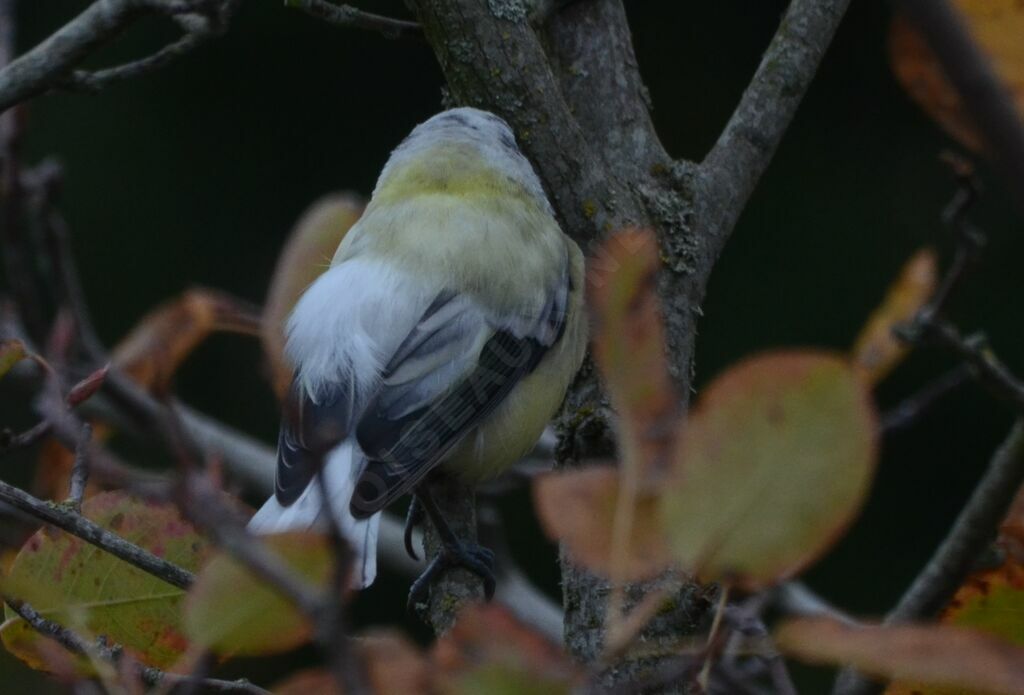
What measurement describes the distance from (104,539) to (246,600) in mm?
396

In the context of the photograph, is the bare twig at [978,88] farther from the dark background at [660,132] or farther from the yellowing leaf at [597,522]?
the dark background at [660,132]

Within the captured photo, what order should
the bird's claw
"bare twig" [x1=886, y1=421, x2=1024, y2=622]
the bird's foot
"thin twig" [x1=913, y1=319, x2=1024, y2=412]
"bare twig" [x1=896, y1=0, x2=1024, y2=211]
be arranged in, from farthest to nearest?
the bird's claw
the bird's foot
"thin twig" [x1=913, y1=319, x2=1024, y2=412]
"bare twig" [x1=886, y1=421, x2=1024, y2=622]
"bare twig" [x1=896, y1=0, x2=1024, y2=211]

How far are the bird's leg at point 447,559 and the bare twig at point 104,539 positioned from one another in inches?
18.5

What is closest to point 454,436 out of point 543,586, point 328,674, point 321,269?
point 321,269

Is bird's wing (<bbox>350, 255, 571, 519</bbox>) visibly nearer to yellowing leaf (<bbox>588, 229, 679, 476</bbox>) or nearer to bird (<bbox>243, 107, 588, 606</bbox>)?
bird (<bbox>243, 107, 588, 606</bbox>)

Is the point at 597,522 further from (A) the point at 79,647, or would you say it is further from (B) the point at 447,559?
(B) the point at 447,559

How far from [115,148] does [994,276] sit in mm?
2668

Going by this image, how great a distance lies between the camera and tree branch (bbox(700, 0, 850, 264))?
4.91ft

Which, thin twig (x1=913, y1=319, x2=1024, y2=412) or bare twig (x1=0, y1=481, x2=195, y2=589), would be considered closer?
bare twig (x1=0, y1=481, x2=195, y2=589)

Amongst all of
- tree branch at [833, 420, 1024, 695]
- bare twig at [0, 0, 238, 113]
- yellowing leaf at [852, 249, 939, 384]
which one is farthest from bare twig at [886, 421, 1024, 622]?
bare twig at [0, 0, 238, 113]

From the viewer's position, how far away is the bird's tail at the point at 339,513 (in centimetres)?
122

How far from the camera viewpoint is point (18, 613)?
0.89 metres

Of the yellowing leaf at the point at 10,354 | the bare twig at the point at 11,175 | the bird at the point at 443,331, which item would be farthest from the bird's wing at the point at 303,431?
the bare twig at the point at 11,175

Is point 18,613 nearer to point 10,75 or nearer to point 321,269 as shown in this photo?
point 10,75
